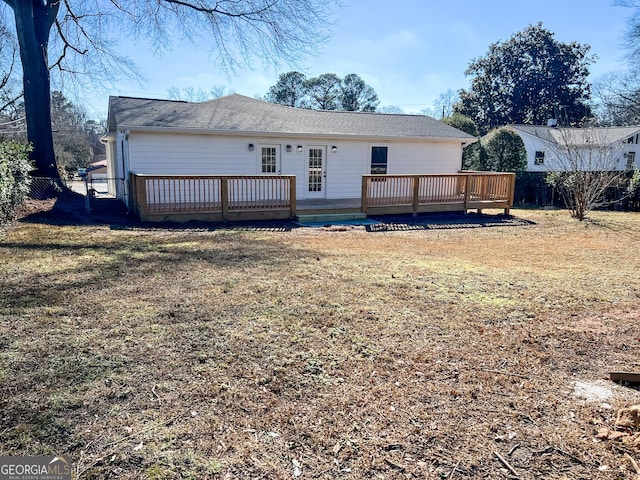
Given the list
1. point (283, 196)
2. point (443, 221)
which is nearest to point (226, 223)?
point (283, 196)

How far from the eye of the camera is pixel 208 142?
12180mm

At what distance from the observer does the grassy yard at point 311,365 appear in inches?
90.6

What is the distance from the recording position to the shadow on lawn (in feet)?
32.3

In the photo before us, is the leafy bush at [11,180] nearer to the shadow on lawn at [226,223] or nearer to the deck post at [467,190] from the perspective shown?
the shadow on lawn at [226,223]

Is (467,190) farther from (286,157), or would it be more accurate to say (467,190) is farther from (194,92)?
(194,92)

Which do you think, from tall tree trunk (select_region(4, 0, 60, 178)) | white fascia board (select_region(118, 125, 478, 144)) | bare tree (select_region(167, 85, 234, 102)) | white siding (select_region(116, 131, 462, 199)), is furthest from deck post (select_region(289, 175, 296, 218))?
bare tree (select_region(167, 85, 234, 102))

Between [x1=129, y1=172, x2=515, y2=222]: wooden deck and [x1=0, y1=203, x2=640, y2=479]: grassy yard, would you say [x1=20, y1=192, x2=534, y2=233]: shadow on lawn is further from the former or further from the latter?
[x1=0, y1=203, x2=640, y2=479]: grassy yard

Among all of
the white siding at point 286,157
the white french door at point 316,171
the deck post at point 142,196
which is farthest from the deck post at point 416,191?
the deck post at point 142,196

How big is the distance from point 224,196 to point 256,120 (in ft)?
13.0

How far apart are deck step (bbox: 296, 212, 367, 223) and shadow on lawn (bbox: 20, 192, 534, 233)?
391 mm

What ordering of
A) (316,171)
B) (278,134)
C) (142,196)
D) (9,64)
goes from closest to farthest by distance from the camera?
(142,196)
(278,134)
(316,171)
(9,64)

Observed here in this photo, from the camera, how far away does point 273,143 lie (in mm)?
13023

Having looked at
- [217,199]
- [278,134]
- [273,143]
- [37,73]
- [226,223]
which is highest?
[37,73]

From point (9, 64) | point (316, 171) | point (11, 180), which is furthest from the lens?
point (9, 64)
